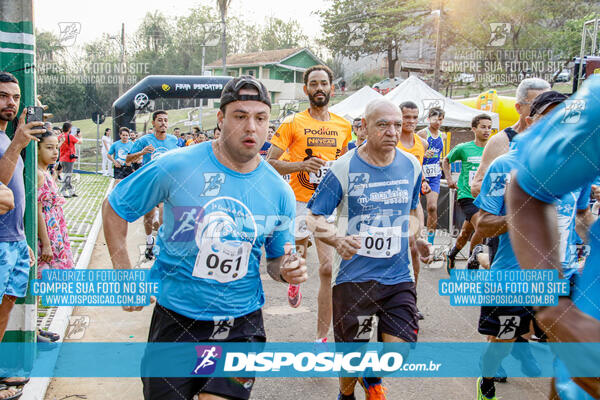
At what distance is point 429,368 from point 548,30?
92.5 feet

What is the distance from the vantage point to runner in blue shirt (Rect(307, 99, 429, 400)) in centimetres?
331

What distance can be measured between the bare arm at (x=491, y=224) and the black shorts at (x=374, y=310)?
2.06 ft

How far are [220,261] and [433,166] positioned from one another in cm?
577

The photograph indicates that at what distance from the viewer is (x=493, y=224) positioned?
3.31m

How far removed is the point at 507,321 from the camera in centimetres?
335

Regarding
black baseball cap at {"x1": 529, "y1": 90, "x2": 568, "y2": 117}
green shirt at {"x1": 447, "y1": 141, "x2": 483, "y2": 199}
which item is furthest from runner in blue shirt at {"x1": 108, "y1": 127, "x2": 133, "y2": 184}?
black baseball cap at {"x1": 529, "y1": 90, "x2": 568, "y2": 117}

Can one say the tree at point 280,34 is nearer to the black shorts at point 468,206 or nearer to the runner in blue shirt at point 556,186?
the black shorts at point 468,206

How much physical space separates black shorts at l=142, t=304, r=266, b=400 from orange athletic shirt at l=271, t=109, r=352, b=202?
2.85 metres

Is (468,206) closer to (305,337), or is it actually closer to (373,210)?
(305,337)

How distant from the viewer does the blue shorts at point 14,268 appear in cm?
319

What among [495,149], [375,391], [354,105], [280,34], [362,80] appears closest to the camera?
[375,391]

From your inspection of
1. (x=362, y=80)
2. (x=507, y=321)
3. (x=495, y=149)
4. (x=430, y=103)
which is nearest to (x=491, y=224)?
(x=507, y=321)

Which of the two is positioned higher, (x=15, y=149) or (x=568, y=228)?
(x=15, y=149)

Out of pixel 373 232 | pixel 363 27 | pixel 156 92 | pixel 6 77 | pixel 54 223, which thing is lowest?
pixel 54 223
